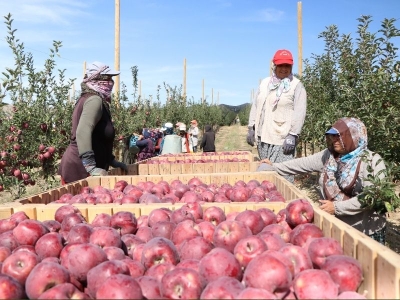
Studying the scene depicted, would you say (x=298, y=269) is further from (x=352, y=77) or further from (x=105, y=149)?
(x=352, y=77)

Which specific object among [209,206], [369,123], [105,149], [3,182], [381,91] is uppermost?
[381,91]

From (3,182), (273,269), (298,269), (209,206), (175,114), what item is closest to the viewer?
(273,269)

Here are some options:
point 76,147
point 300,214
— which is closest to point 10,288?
point 300,214

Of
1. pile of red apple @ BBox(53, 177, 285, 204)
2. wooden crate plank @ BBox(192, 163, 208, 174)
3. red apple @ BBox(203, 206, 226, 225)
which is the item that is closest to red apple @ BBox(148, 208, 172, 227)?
red apple @ BBox(203, 206, 226, 225)

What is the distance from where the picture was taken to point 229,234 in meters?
2.13

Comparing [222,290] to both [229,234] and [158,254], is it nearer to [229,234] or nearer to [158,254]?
[158,254]

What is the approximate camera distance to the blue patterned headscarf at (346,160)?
381cm

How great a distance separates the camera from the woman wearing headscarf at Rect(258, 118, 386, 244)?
3.70 metres

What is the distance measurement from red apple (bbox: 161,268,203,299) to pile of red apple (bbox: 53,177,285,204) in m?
1.56

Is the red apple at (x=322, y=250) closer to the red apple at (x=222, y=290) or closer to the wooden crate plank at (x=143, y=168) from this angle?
the red apple at (x=222, y=290)

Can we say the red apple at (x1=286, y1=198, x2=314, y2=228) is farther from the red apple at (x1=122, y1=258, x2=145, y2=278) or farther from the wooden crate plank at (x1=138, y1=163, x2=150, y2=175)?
the wooden crate plank at (x1=138, y1=163, x2=150, y2=175)

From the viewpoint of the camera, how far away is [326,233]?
7.47ft

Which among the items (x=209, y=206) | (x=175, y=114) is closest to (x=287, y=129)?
(x=209, y=206)

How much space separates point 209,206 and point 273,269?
4.22ft
